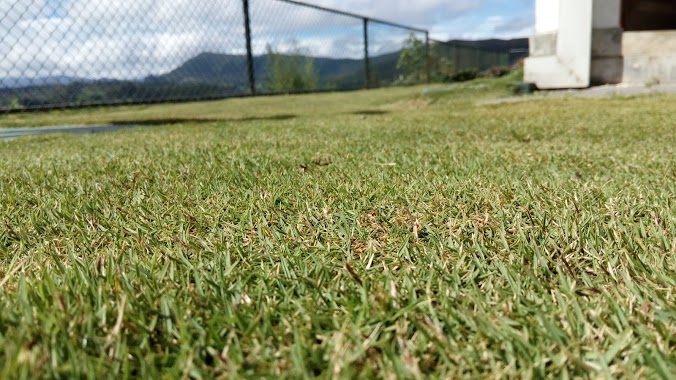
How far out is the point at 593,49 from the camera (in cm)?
609

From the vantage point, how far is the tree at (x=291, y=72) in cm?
1245

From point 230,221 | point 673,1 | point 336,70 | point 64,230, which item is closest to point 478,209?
point 230,221

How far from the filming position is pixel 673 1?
827 cm

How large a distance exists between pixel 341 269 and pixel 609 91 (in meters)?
5.57

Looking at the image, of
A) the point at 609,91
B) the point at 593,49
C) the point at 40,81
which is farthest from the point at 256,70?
the point at 609,91

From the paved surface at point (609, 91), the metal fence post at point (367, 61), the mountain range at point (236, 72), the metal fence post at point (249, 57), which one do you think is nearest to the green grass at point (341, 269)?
the paved surface at point (609, 91)

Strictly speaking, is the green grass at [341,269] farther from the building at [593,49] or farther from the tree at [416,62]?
the tree at [416,62]

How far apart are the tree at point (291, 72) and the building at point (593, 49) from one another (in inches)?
269

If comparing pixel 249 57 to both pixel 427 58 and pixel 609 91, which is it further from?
pixel 427 58

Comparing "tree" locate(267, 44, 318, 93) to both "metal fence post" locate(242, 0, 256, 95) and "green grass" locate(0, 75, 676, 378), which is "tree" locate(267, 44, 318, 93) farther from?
"green grass" locate(0, 75, 676, 378)

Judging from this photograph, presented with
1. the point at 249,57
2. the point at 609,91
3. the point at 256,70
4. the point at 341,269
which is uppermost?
the point at 249,57

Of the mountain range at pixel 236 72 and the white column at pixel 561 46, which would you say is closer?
the white column at pixel 561 46

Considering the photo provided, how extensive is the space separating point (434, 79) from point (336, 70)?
5.11 m

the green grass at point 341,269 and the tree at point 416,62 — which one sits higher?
the tree at point 416,62
